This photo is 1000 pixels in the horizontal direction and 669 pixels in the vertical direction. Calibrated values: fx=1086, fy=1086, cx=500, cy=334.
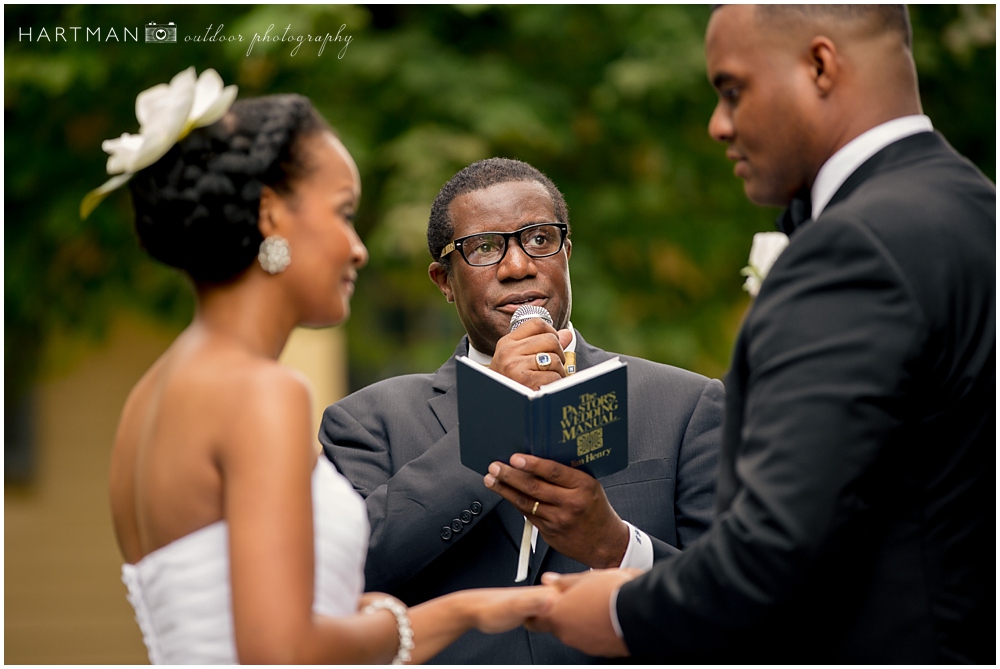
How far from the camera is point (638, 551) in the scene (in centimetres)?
325

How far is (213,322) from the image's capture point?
2506 millimetres

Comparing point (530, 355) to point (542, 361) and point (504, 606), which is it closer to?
point (542, 361)

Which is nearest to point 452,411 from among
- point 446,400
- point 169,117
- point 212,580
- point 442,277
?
point 446,400

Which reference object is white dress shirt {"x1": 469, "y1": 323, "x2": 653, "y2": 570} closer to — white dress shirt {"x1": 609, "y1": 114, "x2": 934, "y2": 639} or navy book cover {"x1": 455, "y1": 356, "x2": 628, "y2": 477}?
navy book cover {"x1": 455, "y1": 356, "x2": 628, "y2": 477}

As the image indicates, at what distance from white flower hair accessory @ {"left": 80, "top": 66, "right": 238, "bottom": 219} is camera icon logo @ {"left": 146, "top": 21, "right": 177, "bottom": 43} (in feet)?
17.3

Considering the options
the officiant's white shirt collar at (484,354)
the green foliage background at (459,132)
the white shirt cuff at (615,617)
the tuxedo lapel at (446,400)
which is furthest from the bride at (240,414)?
the green foliage background at (459,132)

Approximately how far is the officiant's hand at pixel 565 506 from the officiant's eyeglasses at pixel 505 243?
95 centimetres

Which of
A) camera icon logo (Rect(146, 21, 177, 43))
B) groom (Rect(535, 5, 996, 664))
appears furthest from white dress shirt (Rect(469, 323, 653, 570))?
camera icon logo (Rect(146, 21, 177, 43))

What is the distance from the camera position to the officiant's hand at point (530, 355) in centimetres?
312

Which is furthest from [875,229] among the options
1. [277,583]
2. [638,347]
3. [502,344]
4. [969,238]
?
[638,347]

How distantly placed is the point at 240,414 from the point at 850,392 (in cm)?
127

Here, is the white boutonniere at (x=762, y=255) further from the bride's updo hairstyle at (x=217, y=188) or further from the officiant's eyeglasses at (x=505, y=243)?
the bride's updo hairstyle at (x=217, y=188)

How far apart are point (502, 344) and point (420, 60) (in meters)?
4.63

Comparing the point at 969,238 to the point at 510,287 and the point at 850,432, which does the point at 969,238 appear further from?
the point at 510,287
